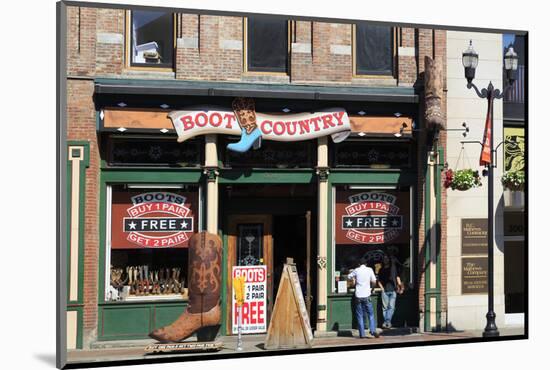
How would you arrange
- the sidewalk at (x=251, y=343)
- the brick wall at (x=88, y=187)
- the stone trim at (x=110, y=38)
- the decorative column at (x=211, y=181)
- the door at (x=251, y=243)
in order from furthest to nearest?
1. the door at (x=251, y=243)
2. the decorative column at (x=211, y=181)
3. the stone trim at (x=110, y=38)
4. the brick wall at (x=88, y=187)
5. the sidewalk at (x=251, y=343)

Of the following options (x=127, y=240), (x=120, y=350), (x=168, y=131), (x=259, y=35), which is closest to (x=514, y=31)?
(x=259, y=35)

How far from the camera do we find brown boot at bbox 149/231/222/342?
45.4 feet

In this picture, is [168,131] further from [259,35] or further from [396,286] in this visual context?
[396,286]

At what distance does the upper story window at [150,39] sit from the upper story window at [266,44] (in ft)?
4.01

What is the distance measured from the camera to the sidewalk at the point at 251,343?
42.9ft

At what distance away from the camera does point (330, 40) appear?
14.5m

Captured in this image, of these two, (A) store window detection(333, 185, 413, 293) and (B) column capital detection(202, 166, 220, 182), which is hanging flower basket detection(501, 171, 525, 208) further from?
(B) column capital detection(202, 166, 220, 182)

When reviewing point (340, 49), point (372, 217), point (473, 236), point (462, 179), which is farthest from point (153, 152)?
point (473, 236)

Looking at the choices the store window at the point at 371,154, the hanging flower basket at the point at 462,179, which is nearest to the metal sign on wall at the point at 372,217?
the store window at the point at 371,154

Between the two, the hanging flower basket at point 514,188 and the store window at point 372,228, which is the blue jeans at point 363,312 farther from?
the hanging flower basket at point 514,188

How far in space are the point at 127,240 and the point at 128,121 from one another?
1816 mm

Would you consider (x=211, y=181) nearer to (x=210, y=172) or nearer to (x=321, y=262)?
(x=210, y=172)

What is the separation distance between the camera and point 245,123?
14070 millimetres

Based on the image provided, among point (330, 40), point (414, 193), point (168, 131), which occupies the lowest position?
point (414, 193)
